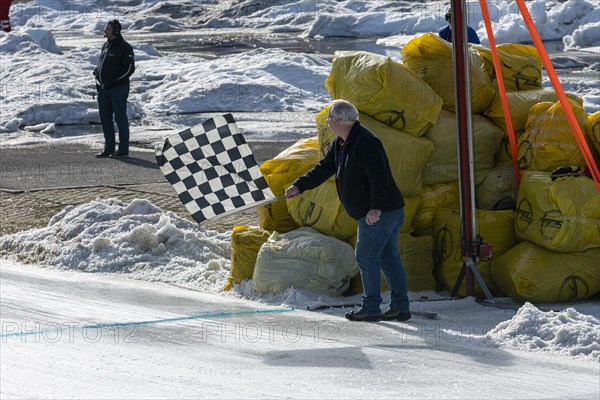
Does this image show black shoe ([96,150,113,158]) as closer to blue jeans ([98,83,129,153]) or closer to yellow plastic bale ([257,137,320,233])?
blue jeans ([98,83,129,153])

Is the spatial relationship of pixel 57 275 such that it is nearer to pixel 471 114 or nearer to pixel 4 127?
pixel 471 114

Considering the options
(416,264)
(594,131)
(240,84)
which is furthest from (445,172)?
(240,84)

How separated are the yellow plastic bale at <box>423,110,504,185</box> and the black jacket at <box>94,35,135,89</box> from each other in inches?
261

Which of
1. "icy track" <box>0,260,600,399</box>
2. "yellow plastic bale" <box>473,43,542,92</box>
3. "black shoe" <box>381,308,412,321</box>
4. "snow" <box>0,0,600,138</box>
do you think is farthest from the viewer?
"snow" <box>0,0,600,138</box>

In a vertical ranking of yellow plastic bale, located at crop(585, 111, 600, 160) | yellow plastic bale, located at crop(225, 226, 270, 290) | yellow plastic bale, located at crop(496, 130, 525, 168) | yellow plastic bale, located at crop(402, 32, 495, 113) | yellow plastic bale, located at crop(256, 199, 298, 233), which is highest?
yellow plastic bale, located at crop(402, 32, 495, 113)

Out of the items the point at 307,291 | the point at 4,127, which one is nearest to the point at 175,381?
the point at 307,291

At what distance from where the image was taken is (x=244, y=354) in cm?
595

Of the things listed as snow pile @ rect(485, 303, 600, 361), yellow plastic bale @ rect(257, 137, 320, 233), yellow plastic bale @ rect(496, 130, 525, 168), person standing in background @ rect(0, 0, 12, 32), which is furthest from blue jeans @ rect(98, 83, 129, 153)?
person standing in background @ rect(0, 0, 12, 32)

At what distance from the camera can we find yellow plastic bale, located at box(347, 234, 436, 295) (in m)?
7.36

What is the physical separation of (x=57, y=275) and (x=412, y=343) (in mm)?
3138

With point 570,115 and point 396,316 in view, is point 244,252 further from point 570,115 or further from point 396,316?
point 570,115

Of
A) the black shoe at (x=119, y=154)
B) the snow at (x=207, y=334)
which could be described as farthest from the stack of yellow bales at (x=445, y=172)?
the black shoe at (x=119, y=154)

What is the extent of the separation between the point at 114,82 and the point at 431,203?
688cm

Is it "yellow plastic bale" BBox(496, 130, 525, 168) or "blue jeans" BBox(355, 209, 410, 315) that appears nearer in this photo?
"blue jeans" BBox(355, 209, 410, 315)
